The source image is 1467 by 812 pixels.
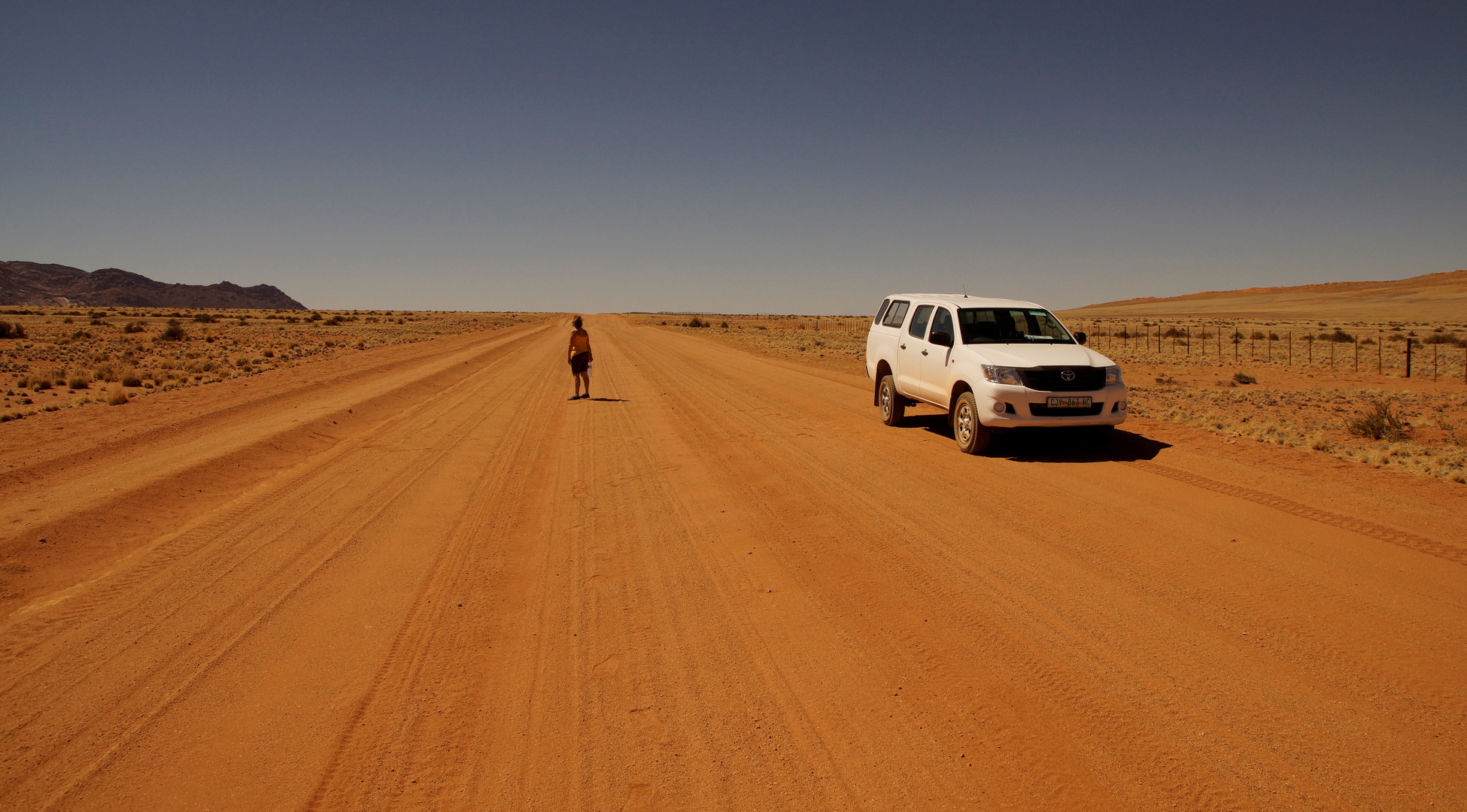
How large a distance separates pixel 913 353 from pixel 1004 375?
7.79 ft

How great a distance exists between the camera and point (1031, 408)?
929cm

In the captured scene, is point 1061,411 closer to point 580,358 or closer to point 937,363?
point 937,363

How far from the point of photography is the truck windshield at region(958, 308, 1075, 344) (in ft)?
34.9

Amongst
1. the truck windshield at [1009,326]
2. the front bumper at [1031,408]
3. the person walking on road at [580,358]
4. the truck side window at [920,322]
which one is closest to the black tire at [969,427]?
the front bumper at [1031,408]

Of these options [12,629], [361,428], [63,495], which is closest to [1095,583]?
[12,629]

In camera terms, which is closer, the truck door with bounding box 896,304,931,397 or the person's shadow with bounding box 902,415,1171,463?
the person's shadow with bounding box 902,415,1171,463

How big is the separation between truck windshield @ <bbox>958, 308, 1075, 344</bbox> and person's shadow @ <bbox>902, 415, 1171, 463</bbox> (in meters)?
1.28

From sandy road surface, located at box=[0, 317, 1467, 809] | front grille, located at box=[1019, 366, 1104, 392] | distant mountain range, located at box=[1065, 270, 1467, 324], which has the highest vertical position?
distant mountain range, located at box=[1065, 270, 1467, 324]

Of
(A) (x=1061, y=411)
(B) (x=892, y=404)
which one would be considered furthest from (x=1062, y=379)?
(B) (x=892, y=404)

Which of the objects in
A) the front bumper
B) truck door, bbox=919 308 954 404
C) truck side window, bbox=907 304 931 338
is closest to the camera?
the front bumper

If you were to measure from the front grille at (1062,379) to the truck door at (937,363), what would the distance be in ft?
4.18

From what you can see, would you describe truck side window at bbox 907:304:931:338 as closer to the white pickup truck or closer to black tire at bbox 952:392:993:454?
the white pickup truck

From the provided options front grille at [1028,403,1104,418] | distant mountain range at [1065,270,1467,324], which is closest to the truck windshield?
front grille at [1028,403,1104,418]

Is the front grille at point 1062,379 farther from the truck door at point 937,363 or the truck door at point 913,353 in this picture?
the truck door at point 913,353
